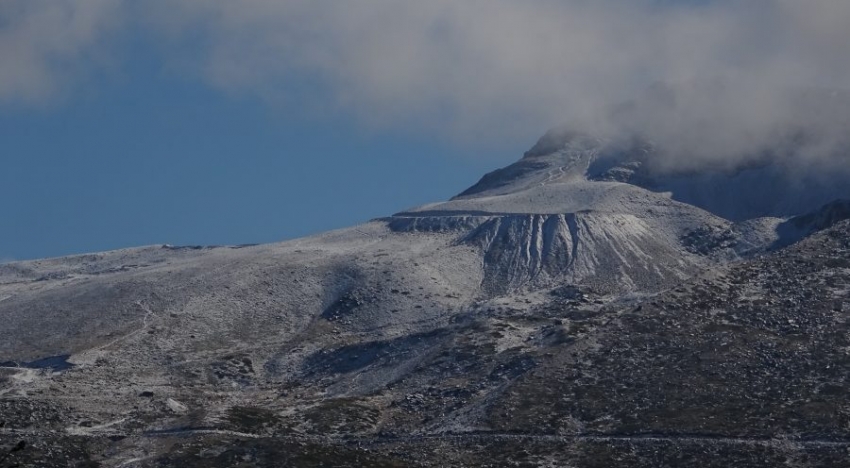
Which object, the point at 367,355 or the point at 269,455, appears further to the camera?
the point at 367,355

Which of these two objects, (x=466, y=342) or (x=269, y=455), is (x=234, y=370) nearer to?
(x=466, y=342)

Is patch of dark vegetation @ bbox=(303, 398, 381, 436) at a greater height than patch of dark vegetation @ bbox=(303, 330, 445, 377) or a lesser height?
lesser

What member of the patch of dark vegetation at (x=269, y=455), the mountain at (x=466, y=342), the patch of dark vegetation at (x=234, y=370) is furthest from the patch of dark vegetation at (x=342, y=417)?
the patch of dark vegetation at (x=234, y=370)

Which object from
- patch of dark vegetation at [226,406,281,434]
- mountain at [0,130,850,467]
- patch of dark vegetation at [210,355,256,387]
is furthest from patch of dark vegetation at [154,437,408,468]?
patch of dark vegetation at [210,355,256,387]

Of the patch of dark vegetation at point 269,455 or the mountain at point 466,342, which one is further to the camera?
the mountain at point 466,342

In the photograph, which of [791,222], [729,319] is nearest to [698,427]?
[729,319]

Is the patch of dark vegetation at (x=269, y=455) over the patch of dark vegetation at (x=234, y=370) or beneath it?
beneath

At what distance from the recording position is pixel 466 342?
122 metres

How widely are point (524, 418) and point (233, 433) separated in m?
17.8

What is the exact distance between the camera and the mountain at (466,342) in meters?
97.5

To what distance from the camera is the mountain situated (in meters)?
97.5

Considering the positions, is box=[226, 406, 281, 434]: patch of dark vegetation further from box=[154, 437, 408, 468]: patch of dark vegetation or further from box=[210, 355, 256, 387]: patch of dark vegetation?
box=[210, 355, 256, 387]: patch of dark vegetation

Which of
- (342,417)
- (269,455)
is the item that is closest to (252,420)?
(342,417)

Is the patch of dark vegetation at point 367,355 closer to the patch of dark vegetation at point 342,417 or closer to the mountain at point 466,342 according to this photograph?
the mountain at point 466,342
